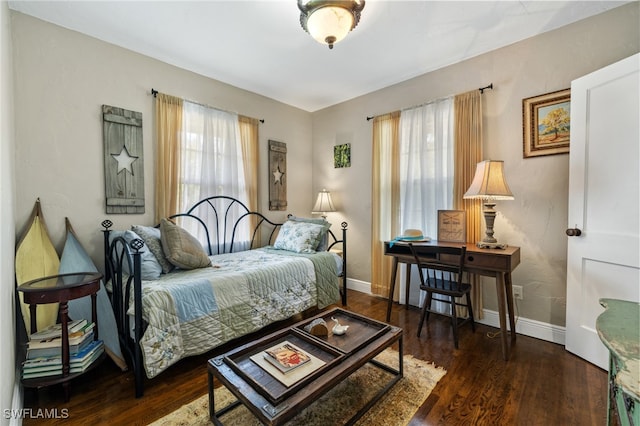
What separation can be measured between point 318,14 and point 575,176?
2.16m

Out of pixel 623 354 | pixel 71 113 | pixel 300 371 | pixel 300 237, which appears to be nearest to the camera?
pixel 623 354

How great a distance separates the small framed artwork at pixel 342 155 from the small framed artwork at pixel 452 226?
1.46 meters

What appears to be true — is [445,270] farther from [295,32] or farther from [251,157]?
[251,157]

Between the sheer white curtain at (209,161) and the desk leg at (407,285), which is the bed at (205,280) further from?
the desk leg at (407,285)

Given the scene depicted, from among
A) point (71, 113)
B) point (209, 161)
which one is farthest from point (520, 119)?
point (71, 113)

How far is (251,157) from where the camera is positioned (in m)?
3.36

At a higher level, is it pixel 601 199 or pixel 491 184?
pixel 491 184

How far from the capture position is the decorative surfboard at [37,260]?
6.14 feet

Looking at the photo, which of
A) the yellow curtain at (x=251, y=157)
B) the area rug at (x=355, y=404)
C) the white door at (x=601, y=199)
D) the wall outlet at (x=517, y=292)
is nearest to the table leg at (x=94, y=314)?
the area rug at (x=355, y=404)

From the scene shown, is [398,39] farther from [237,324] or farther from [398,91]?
[237,324]

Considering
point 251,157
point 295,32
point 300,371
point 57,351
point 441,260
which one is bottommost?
point 57,351

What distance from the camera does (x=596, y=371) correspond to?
1.82 meters

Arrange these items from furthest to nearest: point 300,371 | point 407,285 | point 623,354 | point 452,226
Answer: point 407,285
point 452,226
point 300,371
point 623,354

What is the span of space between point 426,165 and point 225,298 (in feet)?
7.67
